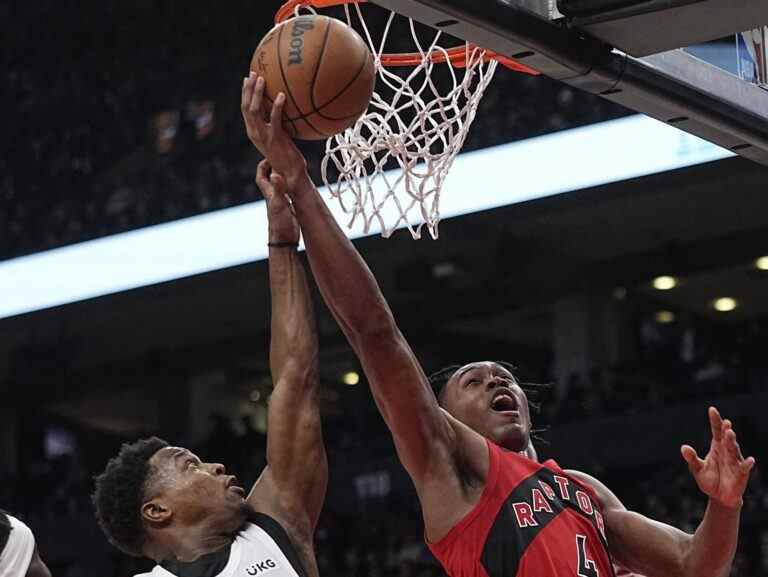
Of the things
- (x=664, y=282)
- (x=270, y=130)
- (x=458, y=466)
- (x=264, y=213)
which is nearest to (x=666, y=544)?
(x=458, y=466)

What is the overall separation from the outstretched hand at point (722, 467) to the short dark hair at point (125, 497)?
1.04 m

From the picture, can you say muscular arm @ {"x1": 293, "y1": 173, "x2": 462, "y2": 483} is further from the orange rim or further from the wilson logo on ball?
the orange rim

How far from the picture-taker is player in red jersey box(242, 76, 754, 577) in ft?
8.77

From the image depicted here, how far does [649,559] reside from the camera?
314cm

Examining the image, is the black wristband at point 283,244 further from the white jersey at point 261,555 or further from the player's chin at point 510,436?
the player's chin at point 510,436

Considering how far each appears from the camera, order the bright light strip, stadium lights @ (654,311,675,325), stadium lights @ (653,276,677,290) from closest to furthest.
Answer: the bright light strip, stadium lights @ (653,276,677,290), stadium lights @ (654,311,675,325)

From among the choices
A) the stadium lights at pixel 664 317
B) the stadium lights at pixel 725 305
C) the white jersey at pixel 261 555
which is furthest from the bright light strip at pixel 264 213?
the white jersey at pixel 261 555

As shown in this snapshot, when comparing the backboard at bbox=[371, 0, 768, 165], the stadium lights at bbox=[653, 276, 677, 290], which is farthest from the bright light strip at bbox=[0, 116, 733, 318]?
the backboard at bbox=[371, 0, 768, 165]

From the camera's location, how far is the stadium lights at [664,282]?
39.2ft

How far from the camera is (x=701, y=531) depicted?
10.1 feet

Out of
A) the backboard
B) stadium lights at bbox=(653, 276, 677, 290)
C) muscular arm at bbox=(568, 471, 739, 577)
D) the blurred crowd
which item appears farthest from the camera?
stadium lights at bbox=(653, 276, 677, 290)

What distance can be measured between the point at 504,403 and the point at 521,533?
1.32 ft

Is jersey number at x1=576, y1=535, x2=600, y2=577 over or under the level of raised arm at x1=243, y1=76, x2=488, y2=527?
under

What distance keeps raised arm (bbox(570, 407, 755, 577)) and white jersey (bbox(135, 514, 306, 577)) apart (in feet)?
2.62
